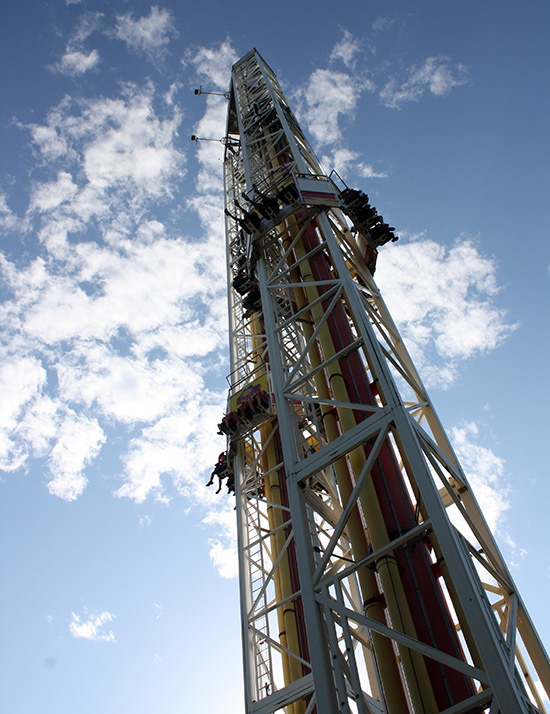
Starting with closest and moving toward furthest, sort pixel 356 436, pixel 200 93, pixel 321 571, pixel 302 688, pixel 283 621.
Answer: pixel 321 571 → pixel 356 436 → pixel 302 688 → pixel 283 621 → pixel 200 93

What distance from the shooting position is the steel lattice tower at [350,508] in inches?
291

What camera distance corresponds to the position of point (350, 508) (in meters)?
8.41

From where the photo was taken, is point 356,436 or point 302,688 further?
point 302,688

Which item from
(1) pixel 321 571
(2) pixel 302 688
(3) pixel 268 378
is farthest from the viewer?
(3) pixel 268 378

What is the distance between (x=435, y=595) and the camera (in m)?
8.68

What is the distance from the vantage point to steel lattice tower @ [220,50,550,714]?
291 inches

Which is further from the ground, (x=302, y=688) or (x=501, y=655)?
(x=302, y=688)

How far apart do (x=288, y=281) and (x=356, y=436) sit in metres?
7.73

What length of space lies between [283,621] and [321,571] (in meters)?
9.00

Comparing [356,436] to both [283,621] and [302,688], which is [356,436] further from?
[283,621]

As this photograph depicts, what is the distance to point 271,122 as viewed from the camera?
892 inches

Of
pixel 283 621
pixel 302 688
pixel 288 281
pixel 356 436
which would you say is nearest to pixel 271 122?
pixel 288 281

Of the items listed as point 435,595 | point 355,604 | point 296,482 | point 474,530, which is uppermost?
point 355,604

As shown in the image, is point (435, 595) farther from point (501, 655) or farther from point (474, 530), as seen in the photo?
point (501, 655)
